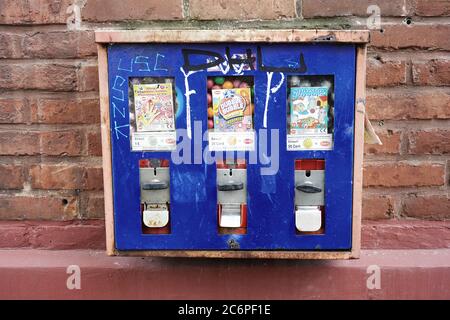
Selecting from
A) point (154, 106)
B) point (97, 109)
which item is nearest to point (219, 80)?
point (154, 106)

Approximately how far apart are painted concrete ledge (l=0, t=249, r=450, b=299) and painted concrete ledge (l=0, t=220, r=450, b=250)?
59 mm

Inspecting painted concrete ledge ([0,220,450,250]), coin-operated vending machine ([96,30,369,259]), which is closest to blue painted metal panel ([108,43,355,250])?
coin-operated vending machine ([96,30,369,259])

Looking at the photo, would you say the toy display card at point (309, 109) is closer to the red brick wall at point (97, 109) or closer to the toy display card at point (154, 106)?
the toy display card at point (154, 106)

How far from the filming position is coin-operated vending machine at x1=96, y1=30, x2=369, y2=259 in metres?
1.52

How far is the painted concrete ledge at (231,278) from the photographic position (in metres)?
1.92

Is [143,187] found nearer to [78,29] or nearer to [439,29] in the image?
[78,29]

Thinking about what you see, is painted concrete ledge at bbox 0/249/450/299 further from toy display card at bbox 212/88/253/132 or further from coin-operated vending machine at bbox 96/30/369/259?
toy display card at bbox 212/88/253/132

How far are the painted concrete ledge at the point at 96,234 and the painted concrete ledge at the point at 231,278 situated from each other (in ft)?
0.19

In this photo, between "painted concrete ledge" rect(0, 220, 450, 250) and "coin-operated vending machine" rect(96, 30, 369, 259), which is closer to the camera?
"coin-operated vending machine" rect(96, 30, 369, 259)

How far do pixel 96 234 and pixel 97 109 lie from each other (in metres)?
0.51

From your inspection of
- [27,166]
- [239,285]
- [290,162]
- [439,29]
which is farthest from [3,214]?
[439,29]

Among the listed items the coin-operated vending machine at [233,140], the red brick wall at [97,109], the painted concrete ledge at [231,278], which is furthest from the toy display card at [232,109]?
the painted concrete ledge at [231,278]

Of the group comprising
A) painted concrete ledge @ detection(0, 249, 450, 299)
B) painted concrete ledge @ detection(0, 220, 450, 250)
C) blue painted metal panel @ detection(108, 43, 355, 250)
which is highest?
blue painted metal panel @ detection(108, 43, 355, 250)

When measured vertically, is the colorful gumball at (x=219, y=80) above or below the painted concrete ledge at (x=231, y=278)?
above
